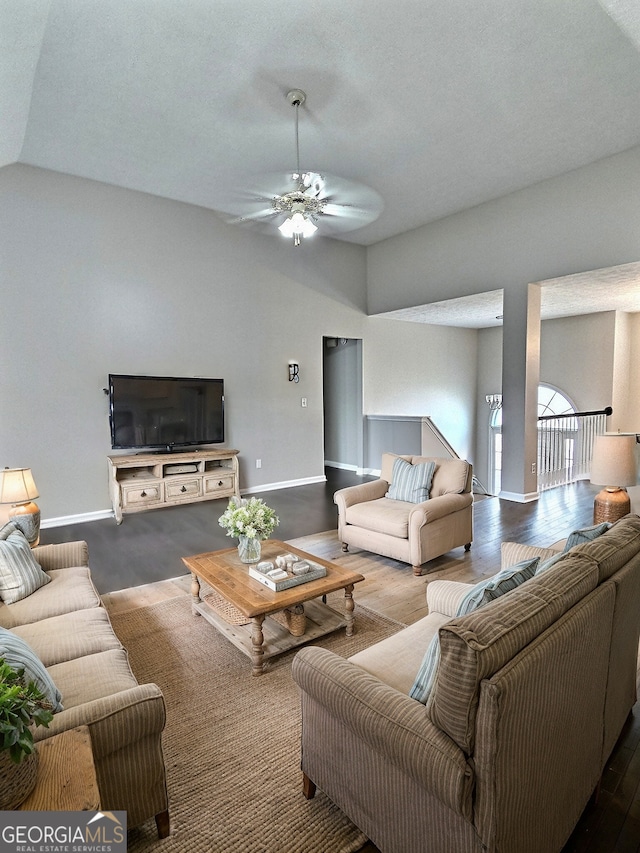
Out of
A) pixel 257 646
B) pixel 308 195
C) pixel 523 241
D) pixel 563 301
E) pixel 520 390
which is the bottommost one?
pixel 257 646

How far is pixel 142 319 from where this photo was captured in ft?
18.2

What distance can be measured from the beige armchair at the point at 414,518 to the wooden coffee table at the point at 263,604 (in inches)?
34.6

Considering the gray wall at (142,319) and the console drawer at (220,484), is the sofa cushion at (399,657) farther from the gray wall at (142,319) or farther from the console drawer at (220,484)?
the gray wall at (142,319)

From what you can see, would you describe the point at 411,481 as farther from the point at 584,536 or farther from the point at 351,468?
the point at 351,468

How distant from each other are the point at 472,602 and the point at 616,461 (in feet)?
8.90

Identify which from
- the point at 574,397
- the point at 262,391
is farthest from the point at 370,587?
the point at 574,397

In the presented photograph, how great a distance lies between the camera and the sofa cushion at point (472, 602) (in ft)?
4.29

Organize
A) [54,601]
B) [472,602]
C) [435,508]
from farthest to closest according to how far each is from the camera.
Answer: [435,508] < [54,601] < [472,602]

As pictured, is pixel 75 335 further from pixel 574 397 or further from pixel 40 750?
pixel 574 397

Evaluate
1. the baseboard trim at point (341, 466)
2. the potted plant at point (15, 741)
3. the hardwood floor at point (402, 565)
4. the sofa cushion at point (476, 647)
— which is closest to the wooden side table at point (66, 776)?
the potted plant at point (15, 741)

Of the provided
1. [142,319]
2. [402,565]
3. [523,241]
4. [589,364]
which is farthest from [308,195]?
[589,364]

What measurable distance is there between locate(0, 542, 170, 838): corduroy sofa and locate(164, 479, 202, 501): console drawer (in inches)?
→ 121

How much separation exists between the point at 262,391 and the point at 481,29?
4.57 metres

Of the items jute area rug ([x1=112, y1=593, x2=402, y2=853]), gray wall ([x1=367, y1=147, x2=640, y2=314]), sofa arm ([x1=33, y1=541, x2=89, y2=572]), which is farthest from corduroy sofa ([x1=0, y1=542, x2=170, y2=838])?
gray wall ([x1=367, y1=147, x2=640, y2=314])
